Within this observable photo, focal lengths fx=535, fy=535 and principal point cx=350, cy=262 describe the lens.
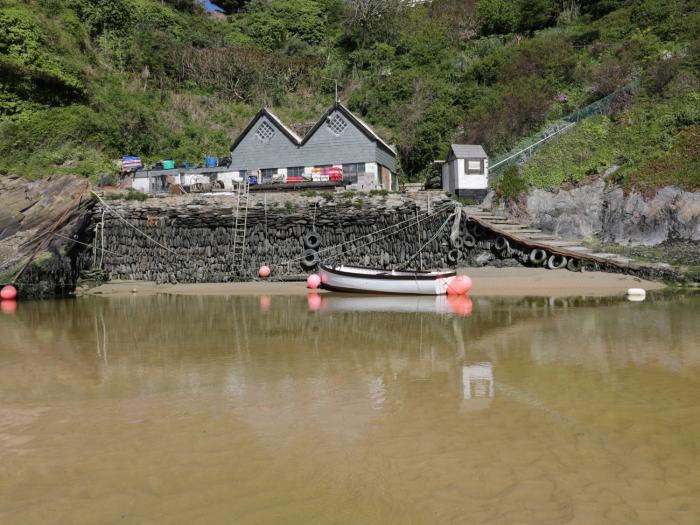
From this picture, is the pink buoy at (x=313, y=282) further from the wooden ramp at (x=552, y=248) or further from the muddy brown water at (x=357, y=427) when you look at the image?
the muddy brown water at (x=357, y=427)

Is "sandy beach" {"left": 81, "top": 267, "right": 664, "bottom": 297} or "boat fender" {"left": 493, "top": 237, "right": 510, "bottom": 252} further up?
"boat fender" {"left": 493, "top": 237, "right": 510, "bottom": 252}

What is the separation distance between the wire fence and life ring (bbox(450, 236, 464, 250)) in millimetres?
6059

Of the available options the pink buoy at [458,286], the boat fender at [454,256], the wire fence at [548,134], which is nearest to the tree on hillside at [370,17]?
the wire fence at [548,134]

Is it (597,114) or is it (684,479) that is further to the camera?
(597,114)

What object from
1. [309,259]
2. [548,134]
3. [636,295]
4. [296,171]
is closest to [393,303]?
[636,295]

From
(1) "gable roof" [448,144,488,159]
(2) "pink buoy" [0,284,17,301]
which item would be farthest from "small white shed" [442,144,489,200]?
(2) "pink buoy" [0,284,17,301]

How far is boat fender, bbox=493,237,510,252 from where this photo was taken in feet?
78.1

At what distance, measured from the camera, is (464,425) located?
6.31m

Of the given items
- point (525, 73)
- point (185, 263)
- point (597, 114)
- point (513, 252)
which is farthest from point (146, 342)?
point (525, 73)

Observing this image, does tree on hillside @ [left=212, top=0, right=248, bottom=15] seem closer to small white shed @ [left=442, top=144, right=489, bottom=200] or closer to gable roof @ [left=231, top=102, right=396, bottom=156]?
gable roof @ [left=231, top=102, right=396, bottom=156]

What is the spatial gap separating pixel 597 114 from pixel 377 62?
26.5 meters

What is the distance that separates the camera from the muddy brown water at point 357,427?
455 cm

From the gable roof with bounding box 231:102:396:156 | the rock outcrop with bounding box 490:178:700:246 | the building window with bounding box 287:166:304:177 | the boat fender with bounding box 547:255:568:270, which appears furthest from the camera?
the building window with bounding box 287:166:304:177

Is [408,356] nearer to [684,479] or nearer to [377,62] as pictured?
[684,479]
